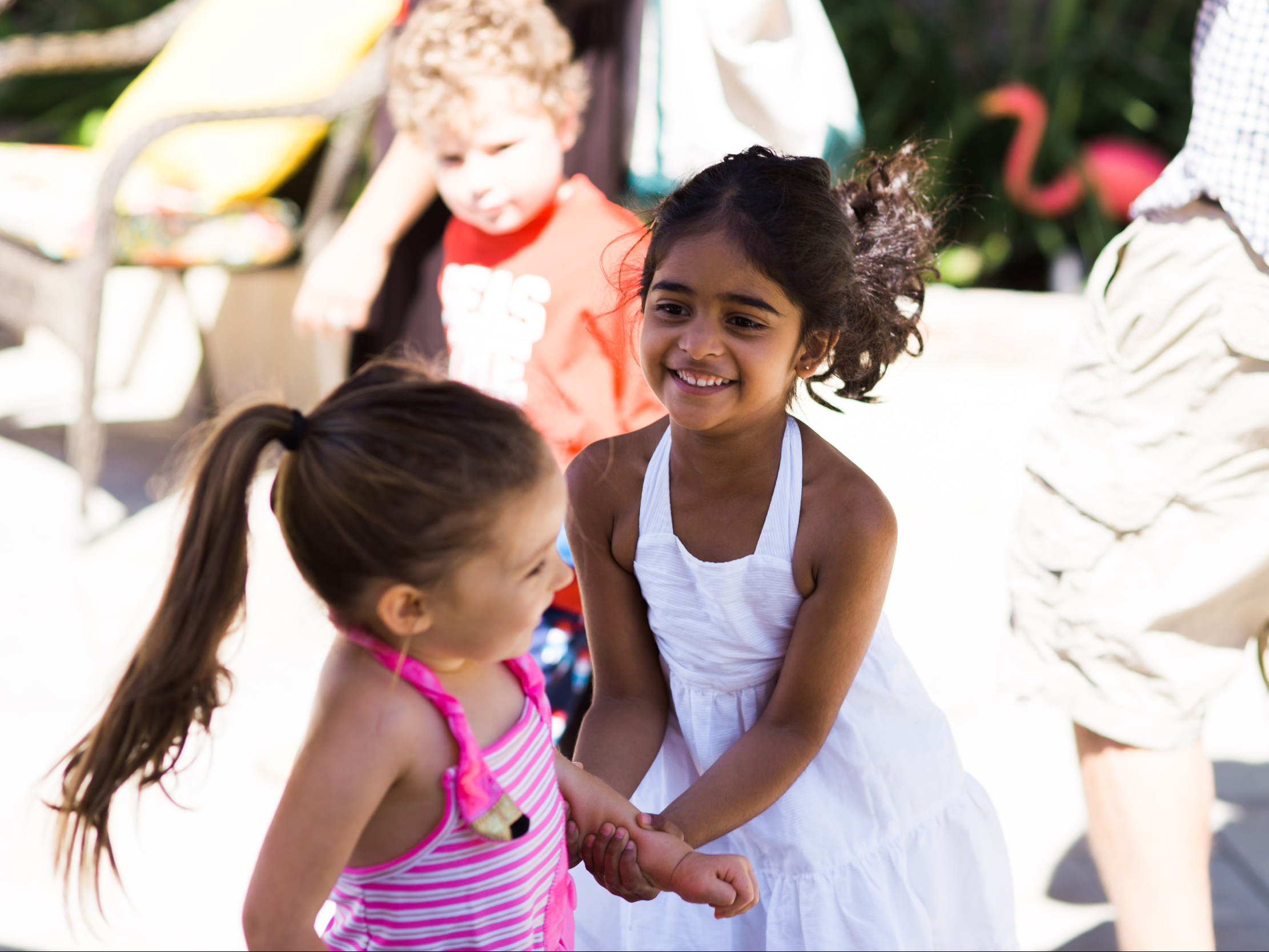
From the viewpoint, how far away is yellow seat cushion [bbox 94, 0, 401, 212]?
3.90m

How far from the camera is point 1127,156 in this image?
4.80 meters

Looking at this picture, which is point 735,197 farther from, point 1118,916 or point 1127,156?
point 1127,156

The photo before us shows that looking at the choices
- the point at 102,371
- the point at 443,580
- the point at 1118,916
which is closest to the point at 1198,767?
the point at 1118,916

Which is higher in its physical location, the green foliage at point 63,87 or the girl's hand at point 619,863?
the girl's hand at point 619,863

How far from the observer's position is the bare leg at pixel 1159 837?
1.71 metres

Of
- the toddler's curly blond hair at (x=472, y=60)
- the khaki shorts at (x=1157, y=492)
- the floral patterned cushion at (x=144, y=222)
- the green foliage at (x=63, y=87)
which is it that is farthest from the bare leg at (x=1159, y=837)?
the green foliage at (x=63, y=87)

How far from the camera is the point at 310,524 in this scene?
100 cm

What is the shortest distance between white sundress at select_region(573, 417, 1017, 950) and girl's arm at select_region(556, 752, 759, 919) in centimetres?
22

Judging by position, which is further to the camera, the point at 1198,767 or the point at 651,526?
the point at 1198,767

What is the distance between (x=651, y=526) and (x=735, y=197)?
1.21 ft

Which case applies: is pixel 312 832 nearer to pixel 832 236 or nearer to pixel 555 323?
pixel 832 236

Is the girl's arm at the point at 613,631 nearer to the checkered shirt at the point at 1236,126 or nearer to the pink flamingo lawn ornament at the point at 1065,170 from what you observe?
the checkered shirt at the point at 1236,126

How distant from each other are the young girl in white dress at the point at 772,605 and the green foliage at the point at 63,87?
16.6 ft

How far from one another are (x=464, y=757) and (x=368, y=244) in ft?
5.60
